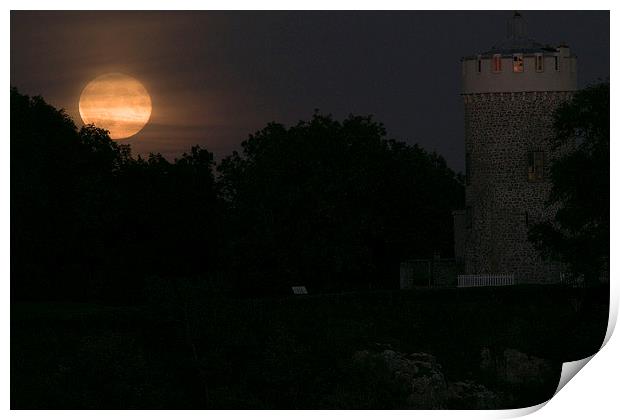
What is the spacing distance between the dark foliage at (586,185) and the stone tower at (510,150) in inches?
68.3

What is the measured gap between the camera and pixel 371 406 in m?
18.2

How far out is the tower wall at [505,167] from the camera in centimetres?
2508

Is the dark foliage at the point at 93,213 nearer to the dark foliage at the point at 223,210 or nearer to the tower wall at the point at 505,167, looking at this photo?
the dark foliage at the point at 223,210

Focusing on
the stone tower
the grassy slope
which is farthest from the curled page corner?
the stone tower

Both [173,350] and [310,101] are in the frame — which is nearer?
[173,350]

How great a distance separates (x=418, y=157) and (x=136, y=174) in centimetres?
635

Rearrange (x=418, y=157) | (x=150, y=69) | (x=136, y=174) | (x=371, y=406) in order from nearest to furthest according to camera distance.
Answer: (x=371, y=406)
(x=150, y=69)
(x=136, y=174)
(x=418, y=157)

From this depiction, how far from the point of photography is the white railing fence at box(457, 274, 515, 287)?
24703 millimetres

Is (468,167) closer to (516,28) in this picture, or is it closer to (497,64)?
(497,64)

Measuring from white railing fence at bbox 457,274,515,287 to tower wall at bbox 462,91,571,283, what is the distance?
134 millimetres

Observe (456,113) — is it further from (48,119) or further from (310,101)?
(48,119)

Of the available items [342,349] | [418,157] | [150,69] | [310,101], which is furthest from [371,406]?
[418,157]
